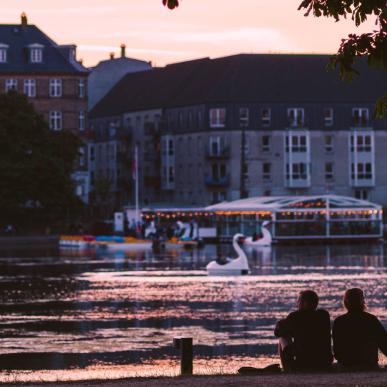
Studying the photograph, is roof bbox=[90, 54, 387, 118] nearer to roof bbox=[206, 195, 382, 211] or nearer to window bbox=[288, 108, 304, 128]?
window bbox=[288, 108, 304, 128]

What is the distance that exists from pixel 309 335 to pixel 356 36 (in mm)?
6284

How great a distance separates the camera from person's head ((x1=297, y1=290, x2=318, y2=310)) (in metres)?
26.6

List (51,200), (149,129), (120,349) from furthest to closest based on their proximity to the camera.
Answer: (149,129), (51,200), (120,349)

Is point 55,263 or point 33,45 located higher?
point 33,45

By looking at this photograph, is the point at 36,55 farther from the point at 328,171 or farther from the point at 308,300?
the point at 308,300

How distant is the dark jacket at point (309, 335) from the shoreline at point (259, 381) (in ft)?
1.64

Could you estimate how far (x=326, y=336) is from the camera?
1073 inches

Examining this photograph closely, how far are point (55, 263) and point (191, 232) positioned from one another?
4541 cm

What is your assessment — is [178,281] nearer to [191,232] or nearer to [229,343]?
[229,343]

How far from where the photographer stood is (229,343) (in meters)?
43.5

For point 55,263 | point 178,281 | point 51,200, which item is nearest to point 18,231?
point 51,200

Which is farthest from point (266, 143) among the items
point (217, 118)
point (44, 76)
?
point (44, 76)

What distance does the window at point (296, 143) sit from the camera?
7210 inches

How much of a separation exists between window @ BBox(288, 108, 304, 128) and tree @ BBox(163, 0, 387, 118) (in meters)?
160
